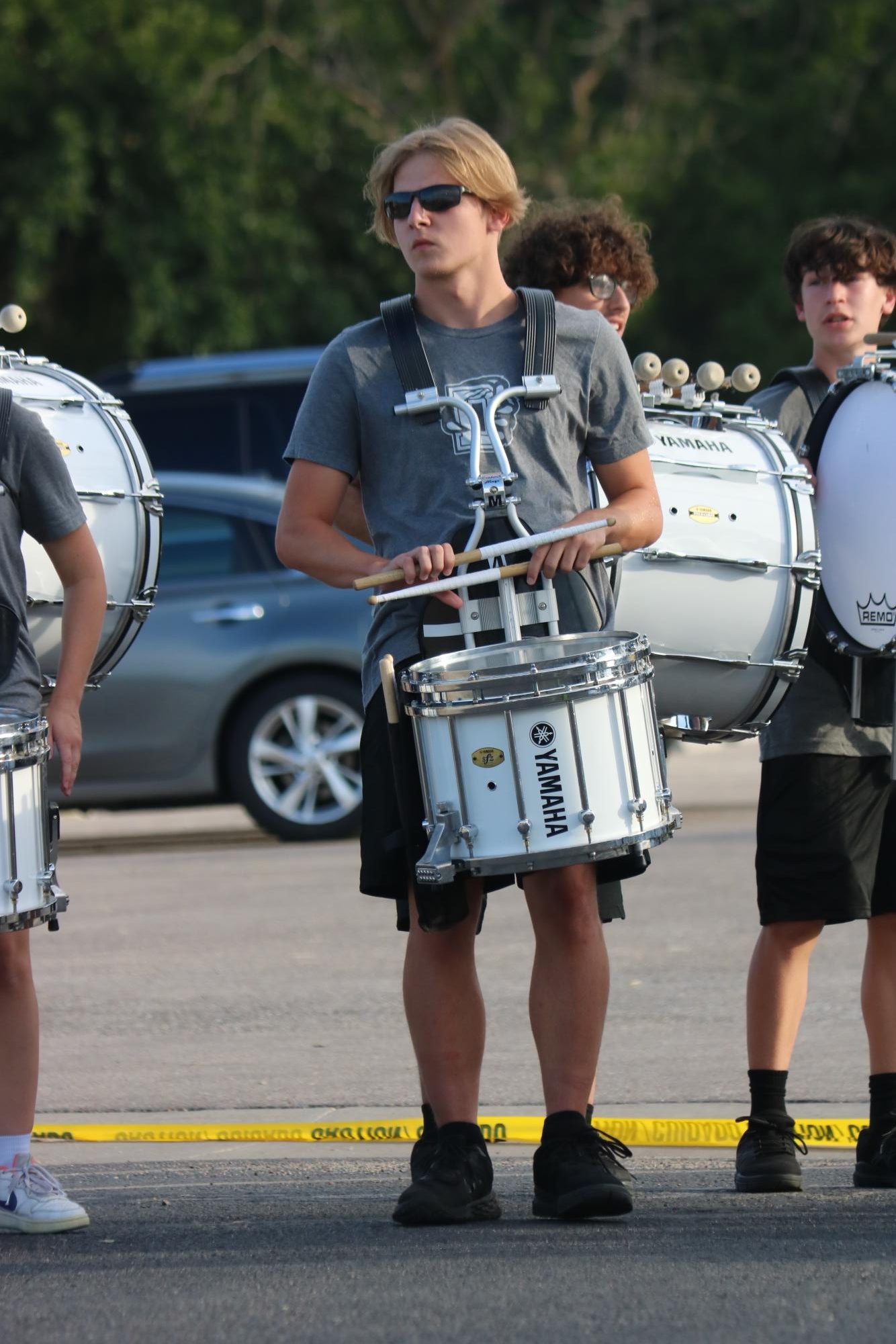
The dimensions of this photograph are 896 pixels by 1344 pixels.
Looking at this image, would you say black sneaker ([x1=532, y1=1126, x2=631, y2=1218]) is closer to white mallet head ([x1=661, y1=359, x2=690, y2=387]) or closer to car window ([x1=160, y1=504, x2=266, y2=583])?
white mallet head ([x1=661, y1=359, x2=690, y2=387])

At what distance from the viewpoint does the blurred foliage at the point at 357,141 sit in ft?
72.2

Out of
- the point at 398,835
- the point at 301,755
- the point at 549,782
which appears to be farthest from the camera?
the point at 301,755

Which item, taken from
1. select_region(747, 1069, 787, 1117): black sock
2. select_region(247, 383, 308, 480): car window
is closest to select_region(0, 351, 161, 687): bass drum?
select_region(747, 1069, 787, 1117): black sock

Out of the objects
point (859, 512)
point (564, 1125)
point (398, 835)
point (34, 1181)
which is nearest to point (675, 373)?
point (859, 512)

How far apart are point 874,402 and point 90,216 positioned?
18508 millimetres

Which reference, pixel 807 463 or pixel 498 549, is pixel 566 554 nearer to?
pixel 498 549

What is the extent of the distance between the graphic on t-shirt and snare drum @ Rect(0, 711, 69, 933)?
98 centimetres

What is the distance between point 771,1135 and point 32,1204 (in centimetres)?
158

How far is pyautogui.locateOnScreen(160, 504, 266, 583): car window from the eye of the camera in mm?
11258

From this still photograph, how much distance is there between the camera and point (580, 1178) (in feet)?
14.2

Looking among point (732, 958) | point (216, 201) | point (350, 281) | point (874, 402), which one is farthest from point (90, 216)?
point (874, 402)

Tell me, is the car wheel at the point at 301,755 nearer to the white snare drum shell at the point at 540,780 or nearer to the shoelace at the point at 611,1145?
the shoelace at the point at 611,1145

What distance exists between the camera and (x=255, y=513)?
1122 centimetres

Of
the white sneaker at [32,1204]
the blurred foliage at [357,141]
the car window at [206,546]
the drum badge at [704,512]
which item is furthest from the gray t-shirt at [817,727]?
the blurred foliage at [357,141]
